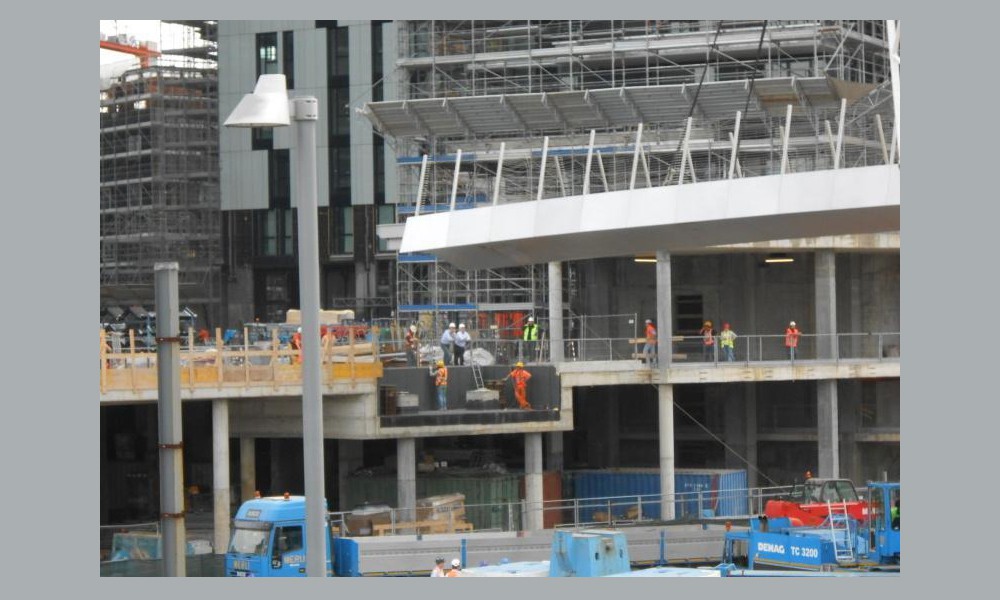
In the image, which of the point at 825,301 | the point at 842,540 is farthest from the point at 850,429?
the point at 842,540

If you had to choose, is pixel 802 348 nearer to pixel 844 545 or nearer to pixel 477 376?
pixel 477 376

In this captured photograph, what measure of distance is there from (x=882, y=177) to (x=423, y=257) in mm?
38403

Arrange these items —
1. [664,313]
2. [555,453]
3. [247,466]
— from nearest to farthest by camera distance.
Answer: [247,466] < [664,313] < [555,453]

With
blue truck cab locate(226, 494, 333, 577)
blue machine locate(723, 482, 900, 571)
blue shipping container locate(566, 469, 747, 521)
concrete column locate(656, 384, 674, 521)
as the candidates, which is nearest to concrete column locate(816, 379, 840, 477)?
blue shipping container locate(566, 469, 747, 521)

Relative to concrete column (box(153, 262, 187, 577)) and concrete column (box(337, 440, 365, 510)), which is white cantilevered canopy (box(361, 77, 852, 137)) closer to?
concrete column (box(337, 440, 365, 510))

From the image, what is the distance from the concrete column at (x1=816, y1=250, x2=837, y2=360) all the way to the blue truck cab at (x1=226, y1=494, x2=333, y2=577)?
2365 cm

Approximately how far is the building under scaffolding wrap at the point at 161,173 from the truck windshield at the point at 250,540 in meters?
37.4

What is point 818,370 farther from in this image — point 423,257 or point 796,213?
point 796,213

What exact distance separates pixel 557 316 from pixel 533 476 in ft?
23.1

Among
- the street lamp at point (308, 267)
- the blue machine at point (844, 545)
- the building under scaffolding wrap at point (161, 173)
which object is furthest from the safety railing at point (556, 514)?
the building under scaffolding wrap at point (161, 173)

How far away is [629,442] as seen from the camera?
57.0 metres

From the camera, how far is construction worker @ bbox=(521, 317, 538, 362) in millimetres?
50575

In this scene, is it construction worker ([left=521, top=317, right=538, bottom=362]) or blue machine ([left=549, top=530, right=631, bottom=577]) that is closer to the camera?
blue machine ([left=549, top=530, right=631, bottom=577])

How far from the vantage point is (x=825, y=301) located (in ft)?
171
